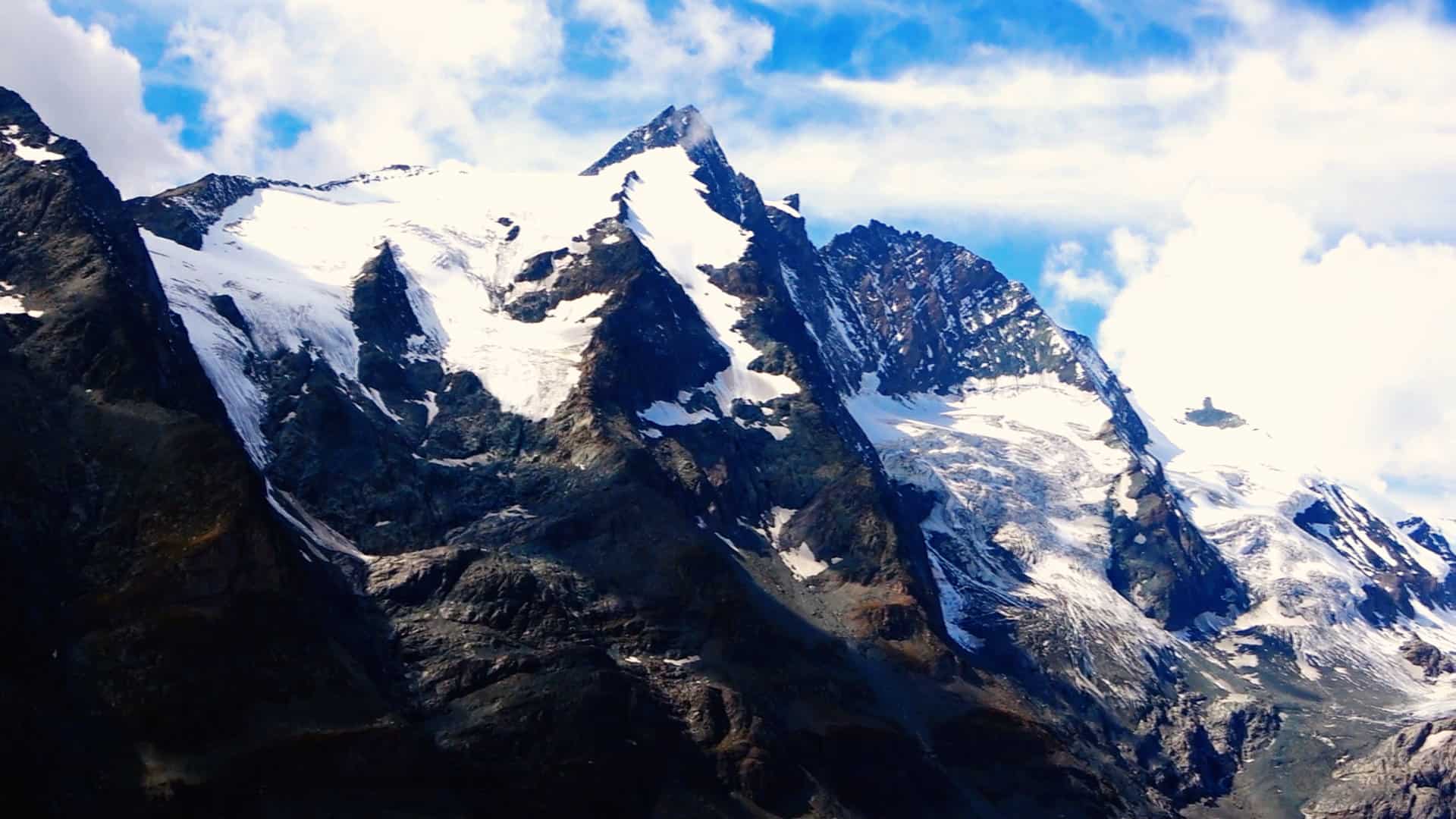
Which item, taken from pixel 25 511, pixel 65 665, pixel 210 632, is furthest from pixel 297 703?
pixel 25 511

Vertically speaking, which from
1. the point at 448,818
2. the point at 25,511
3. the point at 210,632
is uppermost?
the point at 25,511

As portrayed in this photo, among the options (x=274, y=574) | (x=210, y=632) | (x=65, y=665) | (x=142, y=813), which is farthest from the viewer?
(x=274, y=574)

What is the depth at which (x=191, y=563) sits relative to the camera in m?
191

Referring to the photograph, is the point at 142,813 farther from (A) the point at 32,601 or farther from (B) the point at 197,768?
(A) the point at 32,601

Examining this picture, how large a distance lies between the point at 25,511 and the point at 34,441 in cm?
1272

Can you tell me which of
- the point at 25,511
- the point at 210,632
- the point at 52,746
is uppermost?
the point at 25,511

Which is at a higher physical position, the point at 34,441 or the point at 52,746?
the point at 34,441

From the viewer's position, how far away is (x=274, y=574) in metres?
198

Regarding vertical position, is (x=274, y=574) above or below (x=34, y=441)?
below

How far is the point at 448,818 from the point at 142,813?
121ft

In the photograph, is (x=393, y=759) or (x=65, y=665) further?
(x=393, y=759)

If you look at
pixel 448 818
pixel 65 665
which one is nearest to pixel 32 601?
pixel 65 665

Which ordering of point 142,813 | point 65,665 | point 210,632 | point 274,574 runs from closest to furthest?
point 142,813
point 65,665
point 210,632
point 274,574

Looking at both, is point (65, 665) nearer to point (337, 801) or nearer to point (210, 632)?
point (210, 632)
